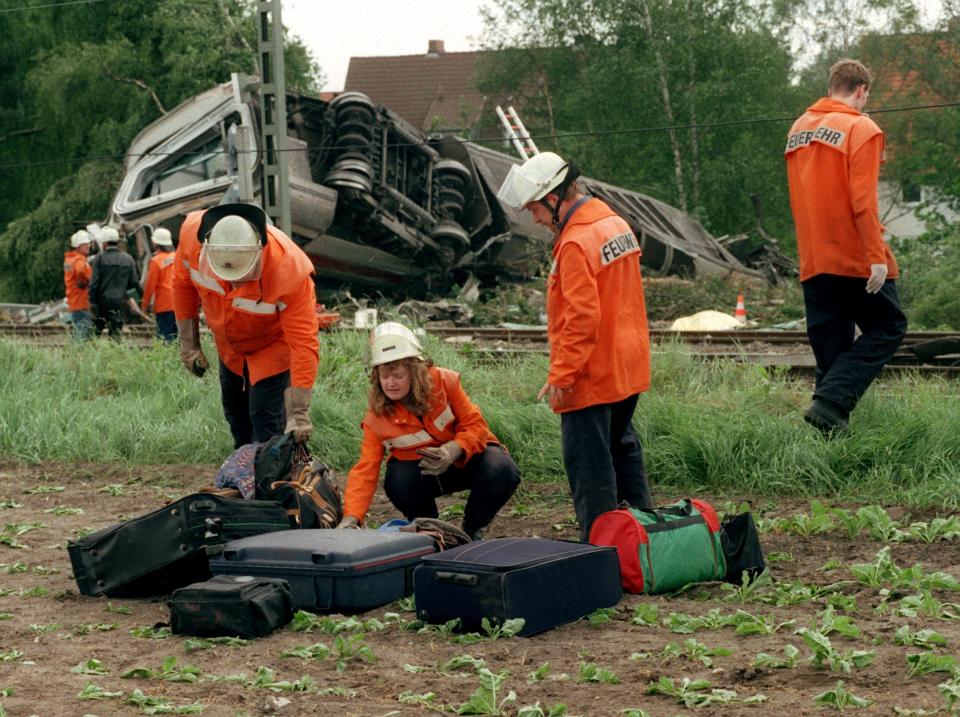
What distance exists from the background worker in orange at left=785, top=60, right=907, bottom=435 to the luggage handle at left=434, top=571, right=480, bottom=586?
320 cm

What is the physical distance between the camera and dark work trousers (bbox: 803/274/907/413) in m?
7.22

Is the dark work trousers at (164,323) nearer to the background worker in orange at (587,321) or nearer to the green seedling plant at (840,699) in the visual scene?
the background worker in orange at (587,321)

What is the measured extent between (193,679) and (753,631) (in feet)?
6.05

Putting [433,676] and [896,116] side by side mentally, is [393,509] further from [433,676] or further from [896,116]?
[896,116]

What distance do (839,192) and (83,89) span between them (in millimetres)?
29074

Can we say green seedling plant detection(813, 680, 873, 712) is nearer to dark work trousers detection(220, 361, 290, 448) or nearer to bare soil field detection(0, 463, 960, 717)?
bare soil field detection(0, 463, 960, 717)

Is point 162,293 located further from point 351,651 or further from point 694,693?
point 694,693

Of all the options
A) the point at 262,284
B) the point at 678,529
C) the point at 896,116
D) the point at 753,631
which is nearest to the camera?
the point at 753,631

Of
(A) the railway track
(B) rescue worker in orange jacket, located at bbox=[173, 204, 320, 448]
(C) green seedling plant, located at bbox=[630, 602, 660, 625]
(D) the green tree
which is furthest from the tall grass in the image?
(D) the green tree

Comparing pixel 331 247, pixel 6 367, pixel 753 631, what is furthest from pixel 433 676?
pixel 331 247

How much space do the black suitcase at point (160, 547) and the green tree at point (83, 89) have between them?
25.3 metres

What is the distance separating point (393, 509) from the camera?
25.0 ft

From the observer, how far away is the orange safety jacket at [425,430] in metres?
6.05

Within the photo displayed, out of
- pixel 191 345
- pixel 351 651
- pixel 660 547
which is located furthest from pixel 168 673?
pixel 191 345
